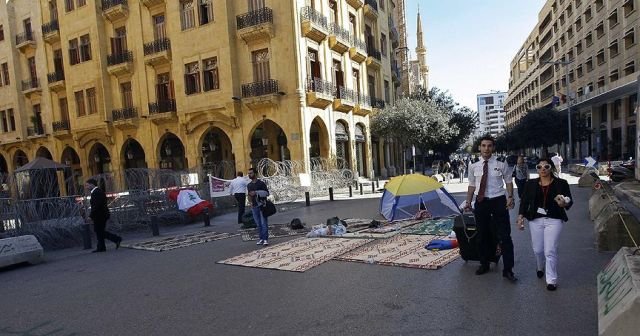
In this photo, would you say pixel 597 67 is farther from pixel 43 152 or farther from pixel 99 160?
pixel 43 152

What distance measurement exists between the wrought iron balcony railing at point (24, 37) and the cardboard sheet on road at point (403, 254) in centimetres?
3615

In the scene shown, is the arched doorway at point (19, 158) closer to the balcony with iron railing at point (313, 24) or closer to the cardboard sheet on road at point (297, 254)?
the balcony with iron railing at point (313, 24)

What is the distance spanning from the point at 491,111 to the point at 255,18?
164116 mm

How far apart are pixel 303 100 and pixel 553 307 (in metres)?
19.5

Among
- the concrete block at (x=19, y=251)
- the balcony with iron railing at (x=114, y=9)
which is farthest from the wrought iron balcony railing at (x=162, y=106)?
the concrete block at (x=19, y=251)

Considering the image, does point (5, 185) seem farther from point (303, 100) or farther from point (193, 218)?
point (303, 100)

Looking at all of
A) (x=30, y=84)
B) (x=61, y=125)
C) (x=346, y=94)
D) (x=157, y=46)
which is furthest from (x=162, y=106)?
(x=30, y=84)

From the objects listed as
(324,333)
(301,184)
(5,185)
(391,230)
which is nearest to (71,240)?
(5,185)

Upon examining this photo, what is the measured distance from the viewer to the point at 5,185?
587 inches

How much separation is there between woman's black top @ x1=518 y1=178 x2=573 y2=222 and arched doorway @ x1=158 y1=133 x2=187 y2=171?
26579mm

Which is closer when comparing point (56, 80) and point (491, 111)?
point (56, 80)

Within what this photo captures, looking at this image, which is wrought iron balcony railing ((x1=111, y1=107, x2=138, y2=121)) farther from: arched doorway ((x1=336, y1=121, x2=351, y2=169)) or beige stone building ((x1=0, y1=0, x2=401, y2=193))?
arched doorway ((x1=336, y1=121, x2=351, y2=169))

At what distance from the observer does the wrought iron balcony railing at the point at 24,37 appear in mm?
33266

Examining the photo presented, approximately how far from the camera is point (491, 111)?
169 m
